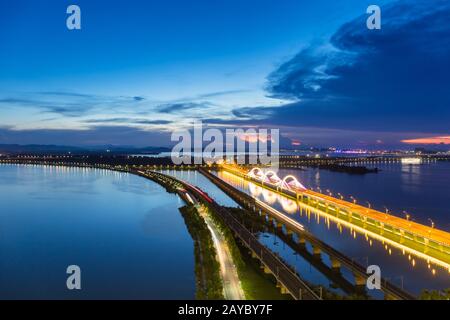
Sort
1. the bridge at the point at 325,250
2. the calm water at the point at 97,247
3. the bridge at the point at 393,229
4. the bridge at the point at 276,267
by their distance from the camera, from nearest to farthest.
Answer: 1. the bridge at the point at 276,267
2. the bridge at the point at 325,250
3. the calm water at the point at 97,247
4. the bridge at the point at 393,229

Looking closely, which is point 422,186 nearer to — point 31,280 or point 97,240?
point 97,240

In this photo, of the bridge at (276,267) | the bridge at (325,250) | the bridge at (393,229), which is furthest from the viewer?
the bridge at (393,229)

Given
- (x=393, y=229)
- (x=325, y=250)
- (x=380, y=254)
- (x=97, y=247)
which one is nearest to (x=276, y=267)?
(x=325, y=250)

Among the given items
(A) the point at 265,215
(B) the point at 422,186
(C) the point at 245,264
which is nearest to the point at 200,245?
(C) the point at 245,264

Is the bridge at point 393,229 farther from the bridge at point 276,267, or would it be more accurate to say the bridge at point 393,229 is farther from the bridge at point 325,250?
the bridge at point 276,267

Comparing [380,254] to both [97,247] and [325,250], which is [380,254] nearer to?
[325,250]

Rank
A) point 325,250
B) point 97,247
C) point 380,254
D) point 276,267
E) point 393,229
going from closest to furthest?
1. point 276,267
2. point 325,250
3. point 380,254
4. point 393,229
5. point 97,247

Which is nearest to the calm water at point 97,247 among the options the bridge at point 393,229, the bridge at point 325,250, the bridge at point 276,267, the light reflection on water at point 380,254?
the bridge at point 276,267

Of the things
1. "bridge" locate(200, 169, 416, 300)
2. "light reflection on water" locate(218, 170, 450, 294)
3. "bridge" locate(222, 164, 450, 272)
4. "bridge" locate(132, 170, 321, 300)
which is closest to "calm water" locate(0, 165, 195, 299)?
"bridge" locate(132, 170, 321, 300)
